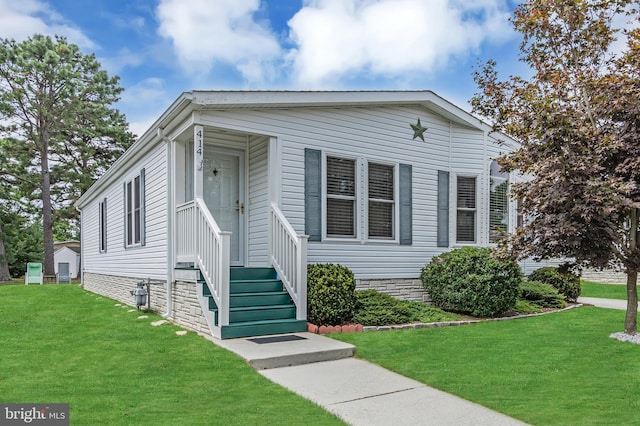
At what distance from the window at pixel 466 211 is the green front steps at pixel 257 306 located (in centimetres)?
446

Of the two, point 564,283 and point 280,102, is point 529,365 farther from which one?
point 564,283

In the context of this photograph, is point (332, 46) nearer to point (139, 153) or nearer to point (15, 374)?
point (139, 153)

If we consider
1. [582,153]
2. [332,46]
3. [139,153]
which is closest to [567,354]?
[582,153]

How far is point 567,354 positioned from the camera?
5445 mm

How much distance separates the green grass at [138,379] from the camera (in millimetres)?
3527

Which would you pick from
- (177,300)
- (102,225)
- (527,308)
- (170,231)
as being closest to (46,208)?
(102,225)

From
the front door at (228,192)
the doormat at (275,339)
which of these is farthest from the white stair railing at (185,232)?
the doormat at (275,339)

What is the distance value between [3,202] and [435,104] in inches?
829

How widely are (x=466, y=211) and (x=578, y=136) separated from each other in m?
4.14

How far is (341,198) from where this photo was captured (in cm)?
821

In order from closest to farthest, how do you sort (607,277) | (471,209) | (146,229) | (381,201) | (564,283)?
(381,201), (146,229), (471,209), (564,283), (607,277)

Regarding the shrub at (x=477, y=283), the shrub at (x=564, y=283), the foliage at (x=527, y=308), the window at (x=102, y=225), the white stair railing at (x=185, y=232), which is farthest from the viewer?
the window at (x=102, y=225)

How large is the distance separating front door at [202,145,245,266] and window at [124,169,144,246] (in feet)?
6.50

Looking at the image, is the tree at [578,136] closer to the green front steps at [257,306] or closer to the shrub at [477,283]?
the shrub at [477,283]
